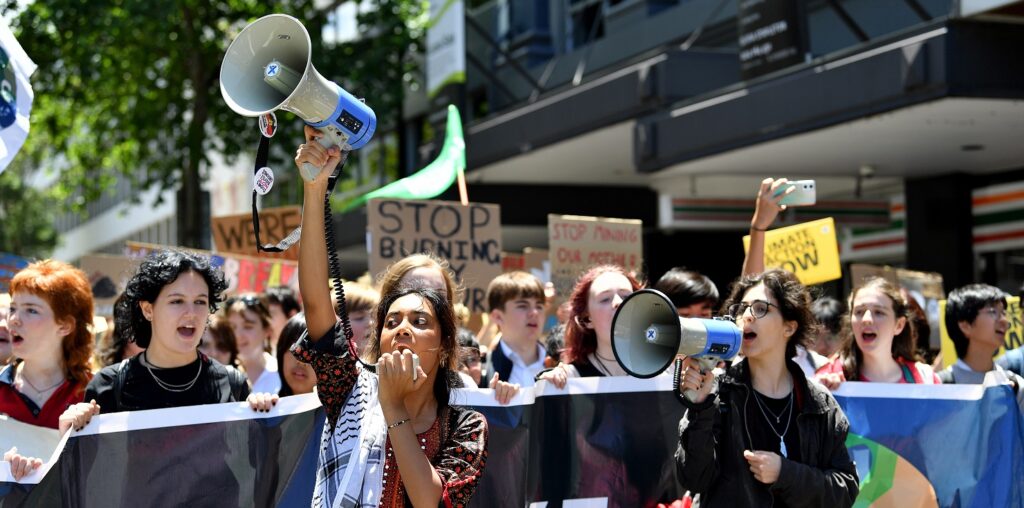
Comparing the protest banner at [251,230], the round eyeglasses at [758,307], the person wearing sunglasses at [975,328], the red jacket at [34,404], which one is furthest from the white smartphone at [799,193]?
the protest banner at [251,230]

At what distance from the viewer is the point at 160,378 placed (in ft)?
15.3

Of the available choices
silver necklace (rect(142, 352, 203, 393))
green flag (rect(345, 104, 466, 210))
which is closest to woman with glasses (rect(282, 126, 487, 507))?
silver necklace (rect(142, 352, 203, 393))

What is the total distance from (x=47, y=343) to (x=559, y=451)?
182 centimetres

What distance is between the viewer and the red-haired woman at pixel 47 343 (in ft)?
16.0

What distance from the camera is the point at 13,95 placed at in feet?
15.3

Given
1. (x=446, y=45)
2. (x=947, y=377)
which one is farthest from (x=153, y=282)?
(x=446, y=45)

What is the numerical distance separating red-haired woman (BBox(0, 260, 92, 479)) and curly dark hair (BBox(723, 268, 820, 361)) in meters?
2.27

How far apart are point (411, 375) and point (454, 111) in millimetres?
5673

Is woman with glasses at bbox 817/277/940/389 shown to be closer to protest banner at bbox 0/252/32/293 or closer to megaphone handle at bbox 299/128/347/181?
megaphone handle at bbox 299/128/347/181

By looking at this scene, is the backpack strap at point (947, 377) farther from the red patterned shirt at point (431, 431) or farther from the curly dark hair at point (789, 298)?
the red patterned shirt at point (431, 431)

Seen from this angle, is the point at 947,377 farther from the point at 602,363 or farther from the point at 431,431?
the point at 431,431

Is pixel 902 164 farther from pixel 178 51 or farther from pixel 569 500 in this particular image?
pixel 178 51

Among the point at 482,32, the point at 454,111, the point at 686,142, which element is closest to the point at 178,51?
the point at 482,32

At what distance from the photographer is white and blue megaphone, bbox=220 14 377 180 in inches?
143
